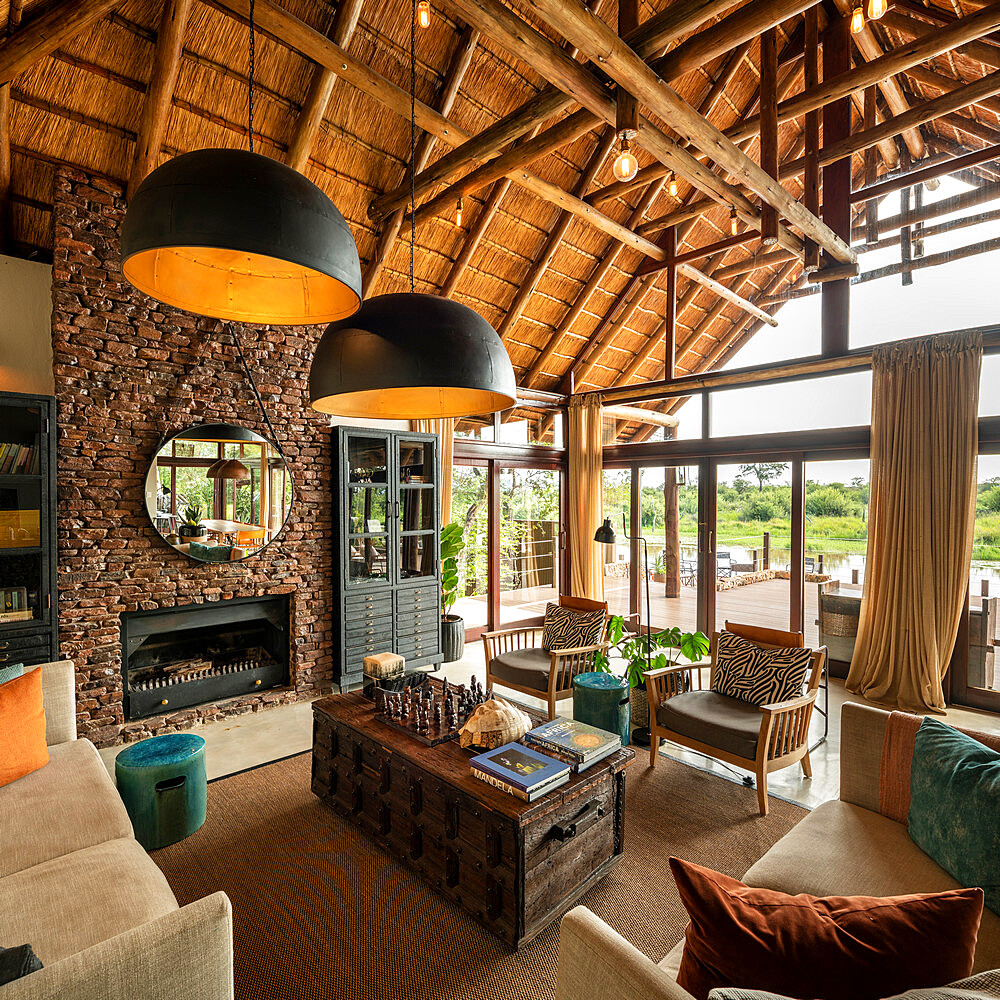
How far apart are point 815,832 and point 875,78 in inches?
160

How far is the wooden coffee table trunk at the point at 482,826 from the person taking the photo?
6.77 feet

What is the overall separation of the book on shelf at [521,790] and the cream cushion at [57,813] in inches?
52.1

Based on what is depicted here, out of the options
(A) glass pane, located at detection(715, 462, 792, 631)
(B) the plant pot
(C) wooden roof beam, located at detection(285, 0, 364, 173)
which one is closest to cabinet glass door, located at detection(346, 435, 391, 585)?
(B) the plant pot

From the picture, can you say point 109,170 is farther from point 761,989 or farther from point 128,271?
point 761,989

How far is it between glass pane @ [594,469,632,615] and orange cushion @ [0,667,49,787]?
541cm

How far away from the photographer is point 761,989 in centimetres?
107

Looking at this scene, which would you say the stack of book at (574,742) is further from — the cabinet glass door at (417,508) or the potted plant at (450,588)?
the potted plant at (450,588)

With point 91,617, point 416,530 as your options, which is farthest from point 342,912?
point 416,530

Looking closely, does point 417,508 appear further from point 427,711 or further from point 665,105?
point 665,105

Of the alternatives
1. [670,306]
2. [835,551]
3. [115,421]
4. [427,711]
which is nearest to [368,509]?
[115,421]

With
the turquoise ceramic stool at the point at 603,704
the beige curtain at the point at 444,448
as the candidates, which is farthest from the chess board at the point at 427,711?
the beige curtain at the point at 444,448

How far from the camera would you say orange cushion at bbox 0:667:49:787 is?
7.74 ft

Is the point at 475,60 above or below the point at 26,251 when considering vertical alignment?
above

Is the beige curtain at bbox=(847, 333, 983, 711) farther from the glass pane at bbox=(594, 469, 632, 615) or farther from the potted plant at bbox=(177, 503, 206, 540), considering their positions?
the potted plant at bbox=(177, 503, 206, 540)
